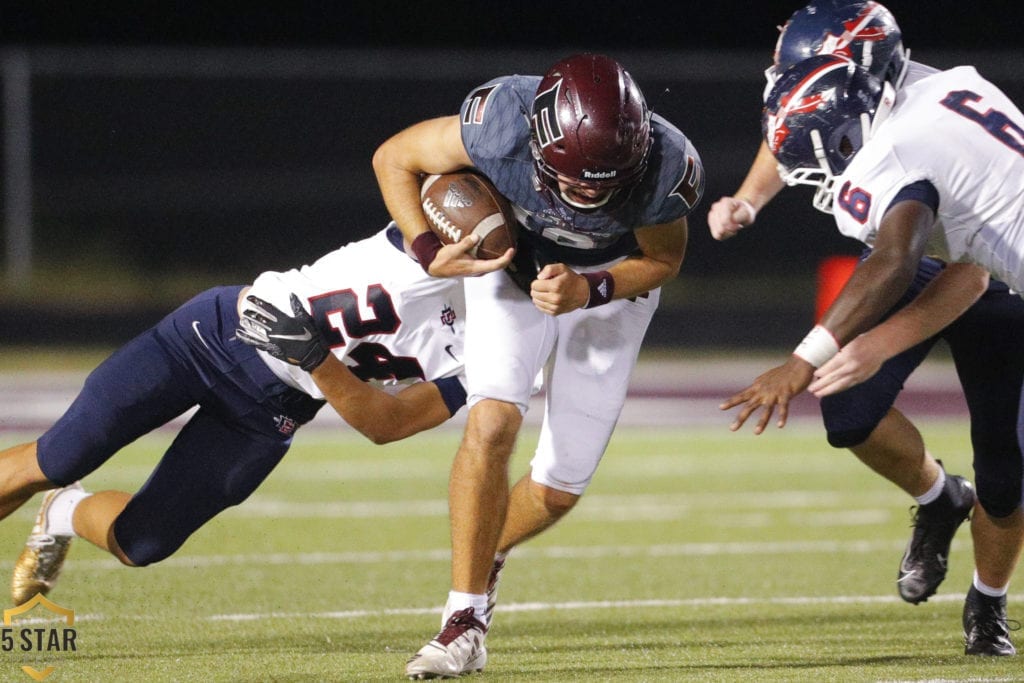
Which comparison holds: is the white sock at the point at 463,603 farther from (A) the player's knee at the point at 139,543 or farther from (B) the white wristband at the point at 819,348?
(B) the white wristband at the point at 819,348

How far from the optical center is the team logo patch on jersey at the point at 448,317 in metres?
4.12

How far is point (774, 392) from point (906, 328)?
0.56 metres

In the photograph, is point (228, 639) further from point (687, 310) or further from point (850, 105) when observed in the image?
point (687, 310)

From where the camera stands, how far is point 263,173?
47.3ft

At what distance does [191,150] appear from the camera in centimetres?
1429

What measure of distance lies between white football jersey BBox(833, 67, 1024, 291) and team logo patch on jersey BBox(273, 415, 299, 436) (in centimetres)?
161

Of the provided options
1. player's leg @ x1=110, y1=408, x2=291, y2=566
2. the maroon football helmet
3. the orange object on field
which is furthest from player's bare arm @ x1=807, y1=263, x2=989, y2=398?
the orange object on field

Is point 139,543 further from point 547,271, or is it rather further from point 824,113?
point 824,113

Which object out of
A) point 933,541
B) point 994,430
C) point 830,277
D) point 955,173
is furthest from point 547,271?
point 830,277

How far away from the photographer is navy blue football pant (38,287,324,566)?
12.8 ft

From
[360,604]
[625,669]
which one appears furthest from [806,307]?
[625,669]

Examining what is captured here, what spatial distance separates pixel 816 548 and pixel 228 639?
2.70 meters

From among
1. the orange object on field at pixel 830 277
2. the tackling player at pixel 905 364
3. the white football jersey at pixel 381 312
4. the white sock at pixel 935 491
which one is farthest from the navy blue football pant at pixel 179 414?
the orange object on field at pixel 830 277

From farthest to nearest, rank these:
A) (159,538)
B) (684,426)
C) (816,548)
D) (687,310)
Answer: (687,310), (684,426), (816,548), (159,538)
